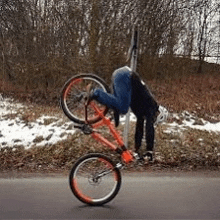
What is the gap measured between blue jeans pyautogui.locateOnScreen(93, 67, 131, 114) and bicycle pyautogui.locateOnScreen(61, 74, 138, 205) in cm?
14

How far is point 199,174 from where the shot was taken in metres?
5.88

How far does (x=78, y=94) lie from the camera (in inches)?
134

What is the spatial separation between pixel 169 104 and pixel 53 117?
2.91 m

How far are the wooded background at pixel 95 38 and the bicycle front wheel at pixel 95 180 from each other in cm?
321

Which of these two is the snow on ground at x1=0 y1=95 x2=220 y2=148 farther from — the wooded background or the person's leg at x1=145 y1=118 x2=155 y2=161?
the person's leg at x1=145 y1=118 x2=155 y2=161

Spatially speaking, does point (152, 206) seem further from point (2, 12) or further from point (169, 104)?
point (2, 12)

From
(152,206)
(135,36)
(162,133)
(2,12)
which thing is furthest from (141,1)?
(2,12)

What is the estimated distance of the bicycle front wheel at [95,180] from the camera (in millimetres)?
3928

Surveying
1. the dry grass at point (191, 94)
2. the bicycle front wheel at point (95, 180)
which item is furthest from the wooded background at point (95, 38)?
the bicycle front wheel at point (95, 180)

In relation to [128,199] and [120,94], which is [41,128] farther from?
[120,94]

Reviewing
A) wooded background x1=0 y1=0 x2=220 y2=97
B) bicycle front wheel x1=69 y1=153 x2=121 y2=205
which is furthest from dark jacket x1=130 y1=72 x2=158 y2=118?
wooded background x1=0 y1=0 x2=220 y2=97

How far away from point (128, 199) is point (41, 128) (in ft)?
11.3

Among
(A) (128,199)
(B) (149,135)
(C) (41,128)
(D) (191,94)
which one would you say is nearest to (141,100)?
(B) (149,135)

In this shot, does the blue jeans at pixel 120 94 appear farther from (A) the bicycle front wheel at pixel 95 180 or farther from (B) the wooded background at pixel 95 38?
(B) the wooded background at pixel 95 38
